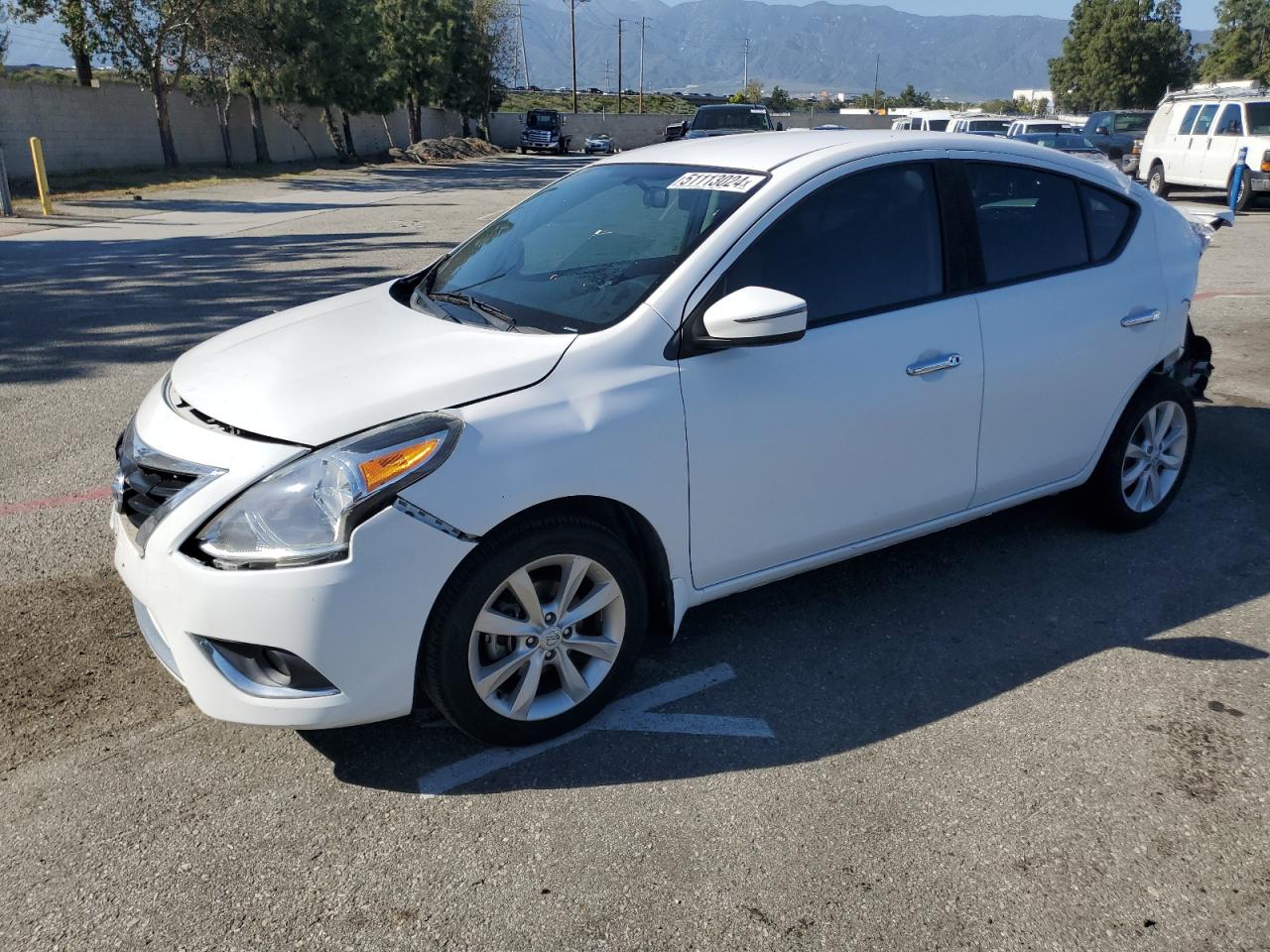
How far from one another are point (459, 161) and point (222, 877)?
4847cm

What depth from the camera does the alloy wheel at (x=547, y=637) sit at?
304 cm

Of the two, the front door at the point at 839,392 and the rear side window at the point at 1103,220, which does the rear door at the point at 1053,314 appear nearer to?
the rear side window at the point at 1103,220

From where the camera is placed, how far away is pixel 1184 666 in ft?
12.3

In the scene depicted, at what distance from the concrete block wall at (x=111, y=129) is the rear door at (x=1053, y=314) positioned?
25601 mm

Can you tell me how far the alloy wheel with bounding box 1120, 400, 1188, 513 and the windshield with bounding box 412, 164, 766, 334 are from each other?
2.27 meters

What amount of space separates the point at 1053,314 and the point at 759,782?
7.48 feet

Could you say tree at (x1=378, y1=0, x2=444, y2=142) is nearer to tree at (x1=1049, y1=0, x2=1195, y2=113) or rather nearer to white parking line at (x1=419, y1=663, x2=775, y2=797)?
tree at (x1=1049, y1=0, x2=1195, y2=113)

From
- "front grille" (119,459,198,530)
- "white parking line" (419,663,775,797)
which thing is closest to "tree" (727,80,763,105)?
"white parking line" (419,663,775,797)

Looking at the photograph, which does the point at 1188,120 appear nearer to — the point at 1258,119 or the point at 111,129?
the point at 1258,119

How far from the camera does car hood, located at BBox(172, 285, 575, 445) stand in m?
2.97

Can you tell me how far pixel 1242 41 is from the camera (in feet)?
190

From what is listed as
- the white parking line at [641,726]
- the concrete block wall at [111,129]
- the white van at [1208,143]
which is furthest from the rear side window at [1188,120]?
the concrete block wall at [111,129]

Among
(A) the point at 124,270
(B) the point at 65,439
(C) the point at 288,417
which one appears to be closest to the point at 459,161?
(A) the point at 124,270

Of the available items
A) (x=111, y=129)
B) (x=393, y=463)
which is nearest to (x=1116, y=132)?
(x=111, y=129)
